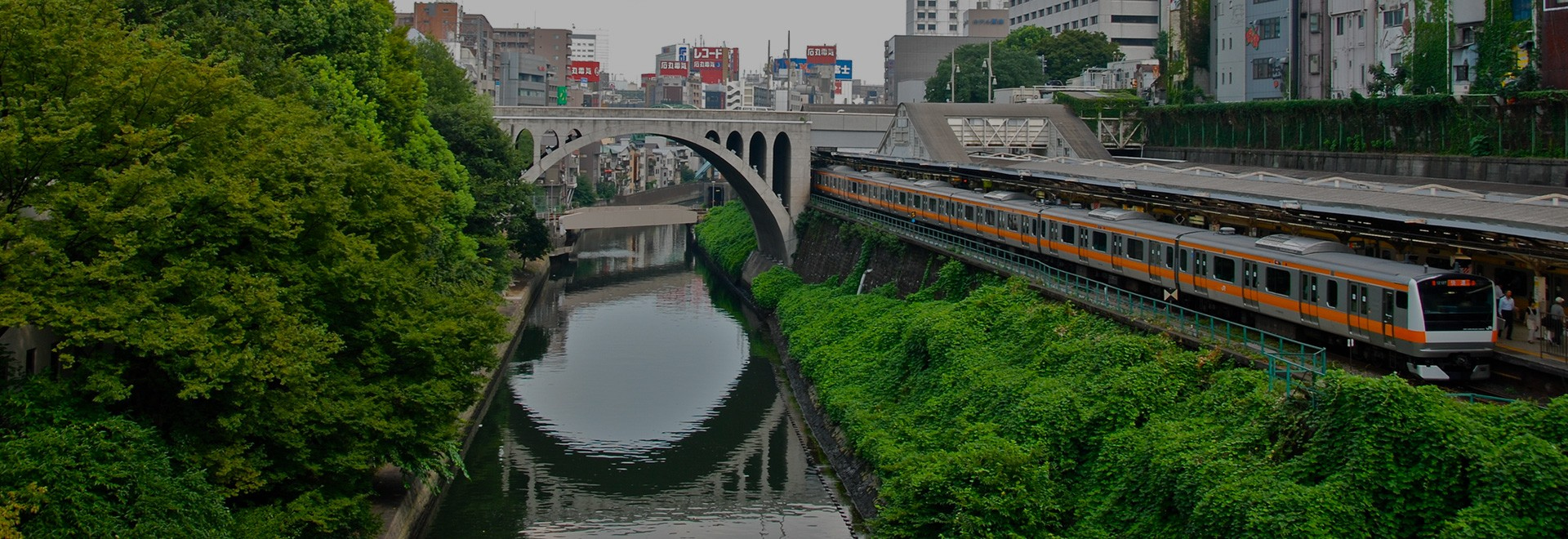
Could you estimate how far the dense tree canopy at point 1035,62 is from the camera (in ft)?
259

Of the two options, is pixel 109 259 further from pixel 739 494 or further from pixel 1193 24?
pixel 1193 24

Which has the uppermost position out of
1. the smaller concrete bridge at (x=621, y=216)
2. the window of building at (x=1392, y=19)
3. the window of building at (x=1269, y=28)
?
the window of building at (x=1269, y=28)

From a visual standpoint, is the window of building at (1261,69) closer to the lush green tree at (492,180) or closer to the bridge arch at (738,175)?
the bridge arch at (738,175)

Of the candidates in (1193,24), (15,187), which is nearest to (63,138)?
(15,187)

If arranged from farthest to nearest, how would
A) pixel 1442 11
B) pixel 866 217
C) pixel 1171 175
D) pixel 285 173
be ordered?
1. pixel 866 217
2. pixel 1442 11
3. pixel 1171 175
4. pixel 285 173

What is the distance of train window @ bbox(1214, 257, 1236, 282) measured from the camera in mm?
21516

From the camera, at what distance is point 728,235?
60.2 metres

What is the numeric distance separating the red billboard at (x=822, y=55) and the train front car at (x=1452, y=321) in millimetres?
157860

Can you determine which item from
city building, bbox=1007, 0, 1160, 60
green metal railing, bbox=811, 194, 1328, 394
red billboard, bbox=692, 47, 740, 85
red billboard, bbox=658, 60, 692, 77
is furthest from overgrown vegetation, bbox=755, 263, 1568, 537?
red billboard, bbox=692, 47, 740, 85

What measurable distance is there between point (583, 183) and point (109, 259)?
7077 centimetres

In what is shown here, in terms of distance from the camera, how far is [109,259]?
14.9 metres

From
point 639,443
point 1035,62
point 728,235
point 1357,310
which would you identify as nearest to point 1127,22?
point 1035,62

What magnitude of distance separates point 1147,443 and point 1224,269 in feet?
19.3

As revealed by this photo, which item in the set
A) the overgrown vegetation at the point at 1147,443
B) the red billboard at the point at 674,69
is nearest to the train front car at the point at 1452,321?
the overgrown vegetation at the point at 1147,443
